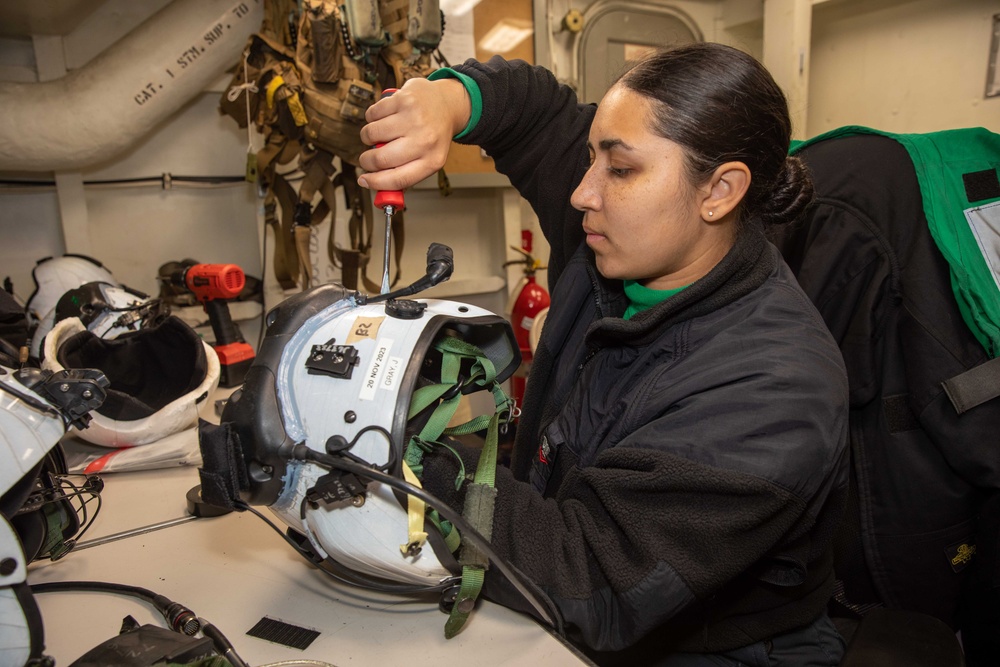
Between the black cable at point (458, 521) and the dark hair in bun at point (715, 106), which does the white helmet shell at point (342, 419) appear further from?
the dark hair in bun at point (715, 106)

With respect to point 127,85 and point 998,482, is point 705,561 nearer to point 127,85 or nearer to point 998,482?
point 998,482

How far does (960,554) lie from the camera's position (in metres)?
0.98

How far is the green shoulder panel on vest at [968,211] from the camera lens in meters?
0.89

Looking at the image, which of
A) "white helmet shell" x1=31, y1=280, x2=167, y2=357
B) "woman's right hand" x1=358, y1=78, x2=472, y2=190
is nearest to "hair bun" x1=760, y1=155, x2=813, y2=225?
"woman's right hand" x1=358, y1=78, x2=472, y2=190

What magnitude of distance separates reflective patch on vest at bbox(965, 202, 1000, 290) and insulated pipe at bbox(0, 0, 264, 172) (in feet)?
6.42

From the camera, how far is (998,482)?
892 mm

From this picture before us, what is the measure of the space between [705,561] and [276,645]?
47 centimetres

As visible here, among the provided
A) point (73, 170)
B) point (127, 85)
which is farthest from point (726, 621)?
point (73, 170)

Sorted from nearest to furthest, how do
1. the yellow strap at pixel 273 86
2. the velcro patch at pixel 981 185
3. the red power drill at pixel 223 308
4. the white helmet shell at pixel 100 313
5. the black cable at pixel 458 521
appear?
1. the black cable at pixel 458 521
2. the velcro patch at pixel 981 185
3. the white helmet shell at pixel 100 313
4. the red power drill at pixel 223 308
5. the yellow strap at pixel 273 86

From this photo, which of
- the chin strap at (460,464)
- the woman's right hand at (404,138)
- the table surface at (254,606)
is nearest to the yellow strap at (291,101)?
the woman's right hand at (404,138)

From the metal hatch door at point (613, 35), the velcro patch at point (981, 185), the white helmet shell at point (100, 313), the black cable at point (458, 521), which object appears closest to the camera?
the black cable at point (458, 521)

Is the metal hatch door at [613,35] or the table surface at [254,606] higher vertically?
the metal hatch door at [613,35]

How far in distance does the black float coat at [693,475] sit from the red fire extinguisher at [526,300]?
5.02 ft

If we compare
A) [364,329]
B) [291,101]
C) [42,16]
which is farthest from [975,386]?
[42,16]
